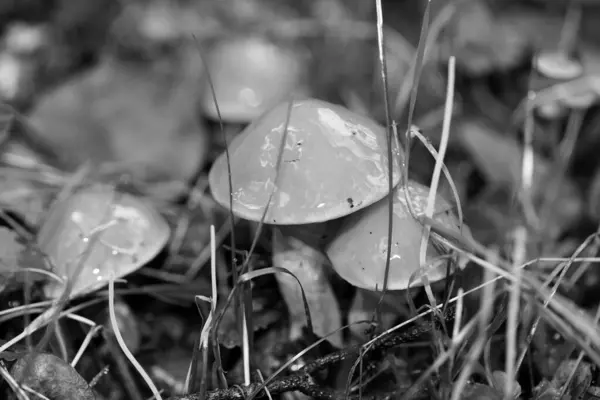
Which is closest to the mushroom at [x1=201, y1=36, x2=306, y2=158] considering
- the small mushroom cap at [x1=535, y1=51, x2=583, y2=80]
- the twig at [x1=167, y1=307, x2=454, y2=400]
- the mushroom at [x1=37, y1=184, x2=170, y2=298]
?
the small mushroom cap at [x1=535, y1=51, x2=583, y2=80]

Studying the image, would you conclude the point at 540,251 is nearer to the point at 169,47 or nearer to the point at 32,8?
the point at 169,47

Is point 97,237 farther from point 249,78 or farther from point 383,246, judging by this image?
point 249,78

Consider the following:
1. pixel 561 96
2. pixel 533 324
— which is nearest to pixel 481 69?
pixel 561 96

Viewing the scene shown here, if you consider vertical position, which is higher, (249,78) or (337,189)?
(337,189)

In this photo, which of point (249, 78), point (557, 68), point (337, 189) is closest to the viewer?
point (337, 189)

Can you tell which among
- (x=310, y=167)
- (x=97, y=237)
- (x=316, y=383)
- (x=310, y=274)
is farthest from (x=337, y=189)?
(x=97, y=237)

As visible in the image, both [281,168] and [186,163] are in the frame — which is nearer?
[281,168]

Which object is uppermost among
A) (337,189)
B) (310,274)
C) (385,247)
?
(337,189)
